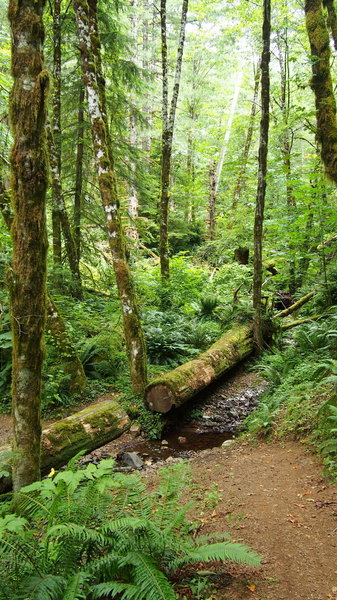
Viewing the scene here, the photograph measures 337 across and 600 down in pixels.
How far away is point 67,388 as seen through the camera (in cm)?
766

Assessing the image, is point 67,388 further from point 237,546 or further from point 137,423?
point 237,546

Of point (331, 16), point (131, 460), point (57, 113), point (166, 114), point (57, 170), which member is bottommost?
point (131, 460)

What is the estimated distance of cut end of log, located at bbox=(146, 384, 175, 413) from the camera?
685 cm

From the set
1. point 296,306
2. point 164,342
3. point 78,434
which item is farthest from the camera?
Answer: point 296,306

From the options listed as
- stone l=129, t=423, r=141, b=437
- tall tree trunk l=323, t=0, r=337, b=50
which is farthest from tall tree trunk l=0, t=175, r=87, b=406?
tall tree trunk l=323, t=0, r=337, b=50

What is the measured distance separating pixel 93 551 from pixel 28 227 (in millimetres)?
2494

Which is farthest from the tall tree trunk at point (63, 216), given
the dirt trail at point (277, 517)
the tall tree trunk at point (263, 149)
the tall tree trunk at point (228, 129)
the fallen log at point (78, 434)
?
the tall tree trunk at point (228, 129)

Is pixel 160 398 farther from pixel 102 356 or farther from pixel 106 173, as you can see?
pixel 106 173

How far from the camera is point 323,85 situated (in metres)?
7.97

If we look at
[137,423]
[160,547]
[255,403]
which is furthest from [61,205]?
[160,547]

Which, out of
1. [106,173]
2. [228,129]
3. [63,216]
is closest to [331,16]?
[106,173]

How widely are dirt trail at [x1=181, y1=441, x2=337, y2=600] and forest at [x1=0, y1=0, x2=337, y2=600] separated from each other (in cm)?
2

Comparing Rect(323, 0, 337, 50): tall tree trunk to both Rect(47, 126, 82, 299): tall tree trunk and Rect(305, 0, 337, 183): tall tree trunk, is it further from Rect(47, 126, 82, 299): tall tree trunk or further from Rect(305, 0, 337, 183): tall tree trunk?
Rect(47, 126, 82, 299): tall tree trunk

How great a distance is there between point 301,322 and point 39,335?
28.0 ft
